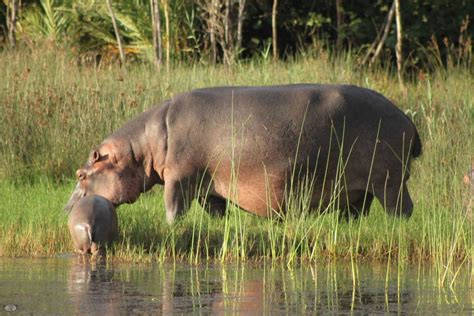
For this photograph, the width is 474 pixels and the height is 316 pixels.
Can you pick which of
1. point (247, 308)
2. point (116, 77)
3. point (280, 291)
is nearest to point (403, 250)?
point (280, 291)

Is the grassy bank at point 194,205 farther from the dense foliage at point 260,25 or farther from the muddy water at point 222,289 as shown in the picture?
the dense foliage at point 260,25

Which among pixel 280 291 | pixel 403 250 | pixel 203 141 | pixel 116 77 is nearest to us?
pixel 280 291

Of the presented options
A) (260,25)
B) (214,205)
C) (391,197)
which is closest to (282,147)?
(214,205)

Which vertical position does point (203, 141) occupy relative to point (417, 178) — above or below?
above

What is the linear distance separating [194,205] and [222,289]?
9.79ft

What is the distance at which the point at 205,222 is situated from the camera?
9.22 metres

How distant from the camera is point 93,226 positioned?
8.37 metres

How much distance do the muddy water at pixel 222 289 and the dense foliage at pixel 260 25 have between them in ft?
35.4

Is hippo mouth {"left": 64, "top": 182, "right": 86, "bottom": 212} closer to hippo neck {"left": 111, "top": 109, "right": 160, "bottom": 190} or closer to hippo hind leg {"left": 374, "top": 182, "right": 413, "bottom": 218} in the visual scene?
hippo neck {"left": 111, "top": 109, "right": 160, "bottom": 190}

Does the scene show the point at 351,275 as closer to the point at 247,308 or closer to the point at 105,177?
the point at 247,308

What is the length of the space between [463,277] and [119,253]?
2.35 meters

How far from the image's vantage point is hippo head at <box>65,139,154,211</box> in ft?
31.2

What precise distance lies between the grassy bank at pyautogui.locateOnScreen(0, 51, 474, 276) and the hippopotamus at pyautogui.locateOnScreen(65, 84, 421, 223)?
0.73ft

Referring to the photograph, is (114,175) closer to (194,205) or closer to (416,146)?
(194,205)
